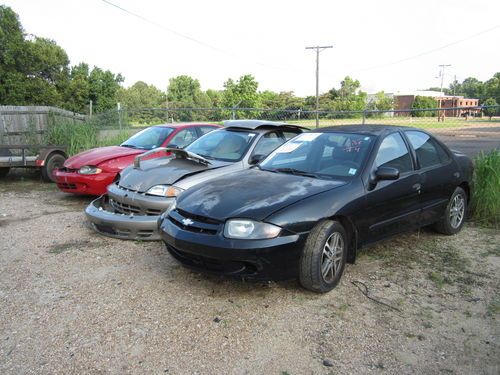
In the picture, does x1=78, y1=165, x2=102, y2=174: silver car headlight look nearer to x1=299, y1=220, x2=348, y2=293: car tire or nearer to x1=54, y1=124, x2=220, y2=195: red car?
x1=54, y1=124, x2=220, y2=195: red car

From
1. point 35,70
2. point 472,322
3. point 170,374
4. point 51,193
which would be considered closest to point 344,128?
point 472,322

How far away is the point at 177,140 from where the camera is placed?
311 inches

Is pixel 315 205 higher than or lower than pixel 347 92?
lower

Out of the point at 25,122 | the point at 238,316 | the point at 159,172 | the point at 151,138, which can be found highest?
the point at 25,122

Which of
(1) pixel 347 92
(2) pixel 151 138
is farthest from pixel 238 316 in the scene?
(1) pixel 347 92

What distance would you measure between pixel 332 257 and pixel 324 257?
11 centimetres

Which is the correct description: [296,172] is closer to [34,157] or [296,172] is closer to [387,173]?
[387,173]

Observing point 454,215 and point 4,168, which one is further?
point 4,168

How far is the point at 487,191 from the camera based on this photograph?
632 centimetres

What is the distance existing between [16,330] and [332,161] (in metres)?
3.24

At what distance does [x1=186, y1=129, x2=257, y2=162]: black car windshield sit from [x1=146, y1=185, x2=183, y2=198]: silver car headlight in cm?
105

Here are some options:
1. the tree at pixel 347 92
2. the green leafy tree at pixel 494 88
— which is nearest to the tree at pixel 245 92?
the tree at pixel 347 92

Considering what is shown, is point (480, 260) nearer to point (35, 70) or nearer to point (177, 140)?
point (177, 140)

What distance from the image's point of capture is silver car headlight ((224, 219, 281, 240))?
11.5 feet
